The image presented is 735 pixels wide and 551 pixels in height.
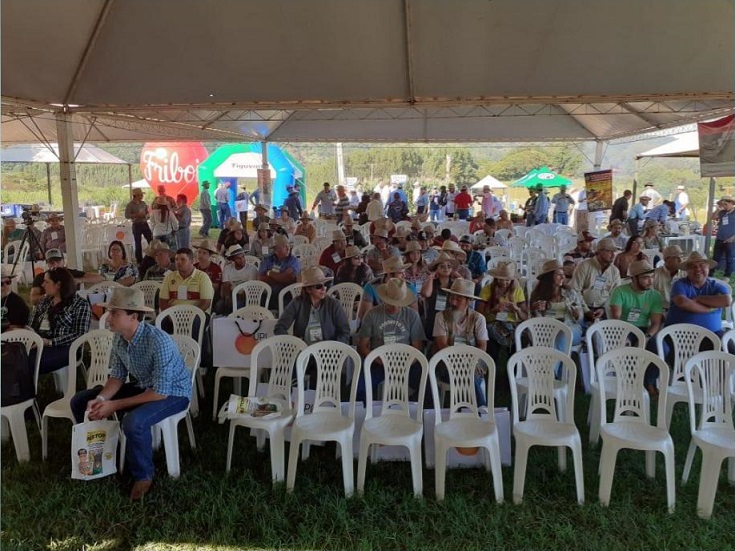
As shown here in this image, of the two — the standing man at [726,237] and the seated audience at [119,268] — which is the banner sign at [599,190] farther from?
the seated audience at [119,268]

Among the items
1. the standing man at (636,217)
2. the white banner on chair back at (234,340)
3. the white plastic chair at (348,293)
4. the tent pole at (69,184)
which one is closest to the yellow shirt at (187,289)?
the white banner on chair back at (234,340)

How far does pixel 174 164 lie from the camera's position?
2288cm

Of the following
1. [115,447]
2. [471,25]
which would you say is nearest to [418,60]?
[471,25]

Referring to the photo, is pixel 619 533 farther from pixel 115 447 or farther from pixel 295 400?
pixel 115 447

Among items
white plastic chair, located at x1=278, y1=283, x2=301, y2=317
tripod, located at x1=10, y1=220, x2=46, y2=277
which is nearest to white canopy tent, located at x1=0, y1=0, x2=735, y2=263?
tripod, located at x1=10, y1=220, x2=46, y2=277

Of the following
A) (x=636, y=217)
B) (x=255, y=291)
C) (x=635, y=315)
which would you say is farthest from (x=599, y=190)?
(x=255, y=291)

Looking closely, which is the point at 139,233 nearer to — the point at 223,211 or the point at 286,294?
the point at 286,294

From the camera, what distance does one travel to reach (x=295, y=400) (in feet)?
12.4

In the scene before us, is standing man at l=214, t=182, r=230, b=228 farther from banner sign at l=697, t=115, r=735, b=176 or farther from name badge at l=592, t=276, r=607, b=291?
name badge at l=592, t=276, r=607, b=291

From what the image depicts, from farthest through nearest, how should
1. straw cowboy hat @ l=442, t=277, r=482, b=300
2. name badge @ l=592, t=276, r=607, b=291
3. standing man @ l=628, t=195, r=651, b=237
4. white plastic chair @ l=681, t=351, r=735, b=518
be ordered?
standing man @ l=628, t=195, r=651, b=237 → name badge @ l=592, t=276, r=607, b=291 → straw cowboy hat @ l=442, t=277, r=482, b=300 → white plastic chair @ l=681, t=351, r=735, b=518

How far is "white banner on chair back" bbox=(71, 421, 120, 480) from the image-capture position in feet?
10.5

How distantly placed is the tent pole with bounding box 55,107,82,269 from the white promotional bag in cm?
606

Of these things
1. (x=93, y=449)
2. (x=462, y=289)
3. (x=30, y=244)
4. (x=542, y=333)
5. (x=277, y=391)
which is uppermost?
(x=30, y=244)

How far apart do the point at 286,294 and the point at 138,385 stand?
255 cm
